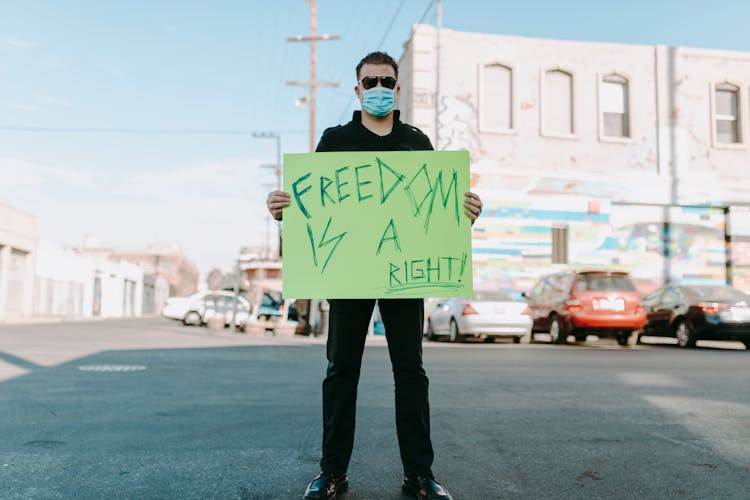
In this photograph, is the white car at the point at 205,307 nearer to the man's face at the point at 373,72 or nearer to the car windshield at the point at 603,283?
the car windshield at the point at 603,283

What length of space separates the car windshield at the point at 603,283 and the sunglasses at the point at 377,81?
40.0 feet

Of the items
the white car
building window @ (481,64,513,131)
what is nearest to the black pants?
building window @ (481,64,513,131)

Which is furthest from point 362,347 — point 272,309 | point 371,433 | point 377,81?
point 272,309

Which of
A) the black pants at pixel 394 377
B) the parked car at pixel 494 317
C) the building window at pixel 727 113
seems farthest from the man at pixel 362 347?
the building window at pixel 727 113

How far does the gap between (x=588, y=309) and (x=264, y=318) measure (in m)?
15.1

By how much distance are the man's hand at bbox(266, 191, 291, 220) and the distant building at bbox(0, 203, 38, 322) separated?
32.6 m

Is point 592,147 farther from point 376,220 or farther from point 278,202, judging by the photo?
point 278,202

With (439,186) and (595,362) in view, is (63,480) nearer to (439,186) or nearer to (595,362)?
(439,186)

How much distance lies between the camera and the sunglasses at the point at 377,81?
11.3ft

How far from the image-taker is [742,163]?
23.8 meters

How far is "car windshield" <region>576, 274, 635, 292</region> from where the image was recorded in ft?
48.4

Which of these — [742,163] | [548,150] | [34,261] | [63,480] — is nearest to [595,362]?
[63,480]

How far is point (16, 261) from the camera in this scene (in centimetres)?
3572

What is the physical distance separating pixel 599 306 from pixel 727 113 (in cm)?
1332
